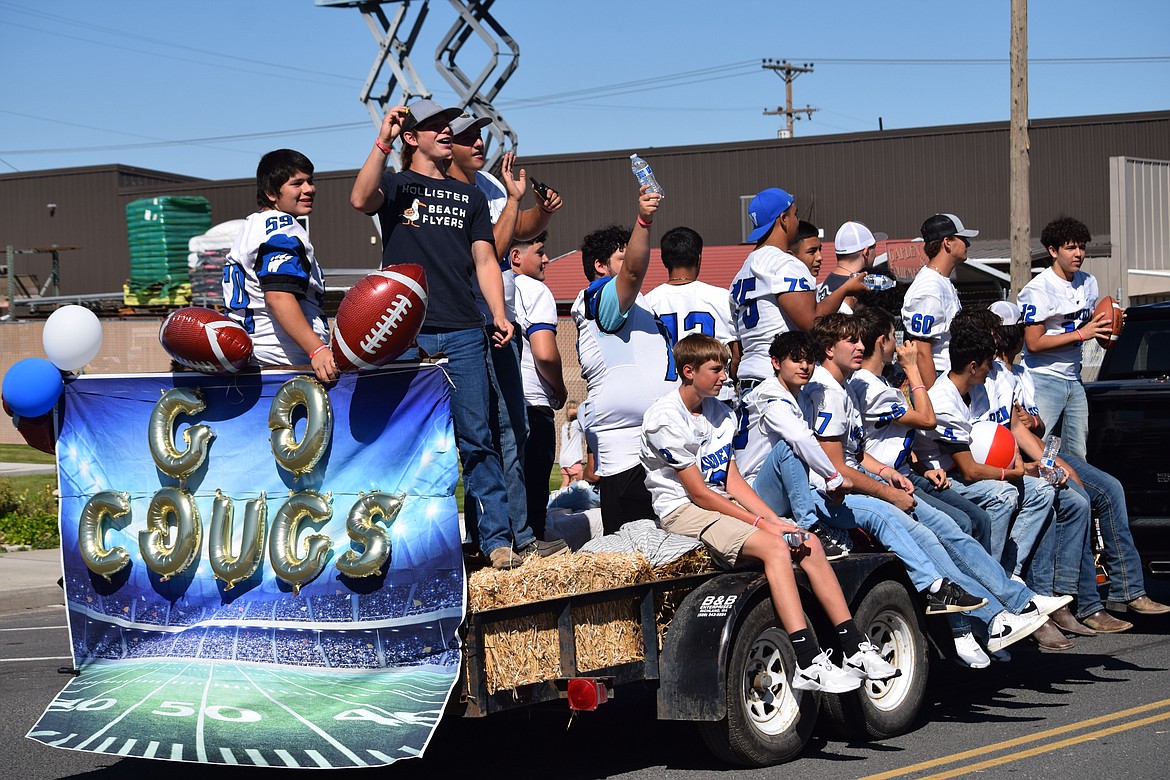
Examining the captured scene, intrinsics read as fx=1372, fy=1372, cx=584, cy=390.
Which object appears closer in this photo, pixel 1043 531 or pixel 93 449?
pixel 93 449

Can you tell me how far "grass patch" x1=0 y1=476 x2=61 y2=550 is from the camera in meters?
15.8

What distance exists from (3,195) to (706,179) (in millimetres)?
27222

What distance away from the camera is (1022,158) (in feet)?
57.5

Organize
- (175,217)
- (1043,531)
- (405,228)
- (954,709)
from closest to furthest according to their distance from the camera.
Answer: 1. (405,228)
2. (954,709)
3. (1043,531)
4. (175,217)

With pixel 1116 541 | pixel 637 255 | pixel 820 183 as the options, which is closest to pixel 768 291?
pixel 637 255

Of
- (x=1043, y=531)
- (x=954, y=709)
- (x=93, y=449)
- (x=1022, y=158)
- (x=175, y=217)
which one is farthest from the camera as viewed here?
(x=175, y=217)

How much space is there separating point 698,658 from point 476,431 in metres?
1.40

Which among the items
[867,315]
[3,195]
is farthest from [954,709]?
[3,195]

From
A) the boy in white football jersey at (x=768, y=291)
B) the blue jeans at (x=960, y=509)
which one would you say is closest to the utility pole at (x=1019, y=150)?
the boy in white football jersey at (x=768, y=291)

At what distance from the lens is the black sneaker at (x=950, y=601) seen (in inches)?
278

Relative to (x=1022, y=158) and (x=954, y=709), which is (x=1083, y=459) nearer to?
(x=954, y=709)

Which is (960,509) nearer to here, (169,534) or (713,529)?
(713,529)

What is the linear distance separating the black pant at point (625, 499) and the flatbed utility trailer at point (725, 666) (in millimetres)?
834

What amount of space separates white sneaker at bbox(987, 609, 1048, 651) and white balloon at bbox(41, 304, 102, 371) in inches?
186
